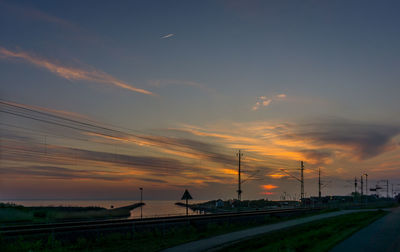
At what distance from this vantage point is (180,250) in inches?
899

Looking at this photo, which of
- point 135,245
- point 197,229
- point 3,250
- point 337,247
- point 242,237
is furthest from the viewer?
point 197,229

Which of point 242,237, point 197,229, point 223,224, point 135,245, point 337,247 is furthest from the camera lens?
point 223,224

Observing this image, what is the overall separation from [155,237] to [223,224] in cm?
1320

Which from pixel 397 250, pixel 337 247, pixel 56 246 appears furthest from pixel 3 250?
pixel 397 250

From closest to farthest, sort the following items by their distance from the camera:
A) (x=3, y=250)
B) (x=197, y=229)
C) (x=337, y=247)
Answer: (x=3, y=250)
(x=337, y=247)
(x=197, y=229)

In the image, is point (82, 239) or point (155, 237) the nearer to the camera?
point (82, 239)

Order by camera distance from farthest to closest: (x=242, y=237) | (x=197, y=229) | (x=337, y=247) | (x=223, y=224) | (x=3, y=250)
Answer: (x=223, y=224)
(x=197, y=229)
(x=242, y=237)
(x=337, y=247)
(x=3, y=250)

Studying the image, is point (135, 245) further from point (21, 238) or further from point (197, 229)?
point (197, 229)

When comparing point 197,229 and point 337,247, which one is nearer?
point 337,247

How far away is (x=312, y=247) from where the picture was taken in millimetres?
23375

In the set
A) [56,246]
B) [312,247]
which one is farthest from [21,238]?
[312,247]

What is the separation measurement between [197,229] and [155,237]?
681 cm

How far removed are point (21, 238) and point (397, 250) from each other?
79.7 feet

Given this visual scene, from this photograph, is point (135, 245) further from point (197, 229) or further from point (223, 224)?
point (223, 224)
